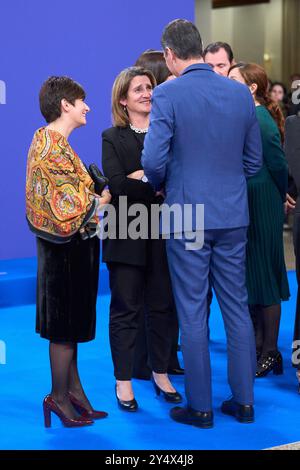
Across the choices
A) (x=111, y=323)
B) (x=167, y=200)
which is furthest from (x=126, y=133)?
(x=111, y=323)

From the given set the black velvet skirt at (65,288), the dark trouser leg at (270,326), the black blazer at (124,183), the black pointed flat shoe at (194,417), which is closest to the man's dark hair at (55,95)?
the black blazer at (124,183)

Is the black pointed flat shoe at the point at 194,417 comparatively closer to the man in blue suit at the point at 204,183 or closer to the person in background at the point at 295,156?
the man in blue suit at the point at 204,183

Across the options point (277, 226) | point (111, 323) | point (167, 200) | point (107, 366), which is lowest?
point (107, 366)

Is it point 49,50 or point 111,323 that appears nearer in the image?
point 111,323

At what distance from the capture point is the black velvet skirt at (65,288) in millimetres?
3275

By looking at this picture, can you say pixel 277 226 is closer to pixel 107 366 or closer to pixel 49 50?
pixel 107 366

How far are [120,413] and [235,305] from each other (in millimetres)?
669

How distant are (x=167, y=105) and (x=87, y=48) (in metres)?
3.28

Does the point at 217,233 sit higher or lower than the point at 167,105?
lower

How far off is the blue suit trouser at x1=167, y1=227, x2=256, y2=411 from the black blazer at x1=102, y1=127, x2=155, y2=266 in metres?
0.23

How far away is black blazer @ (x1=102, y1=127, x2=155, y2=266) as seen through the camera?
3564mm
